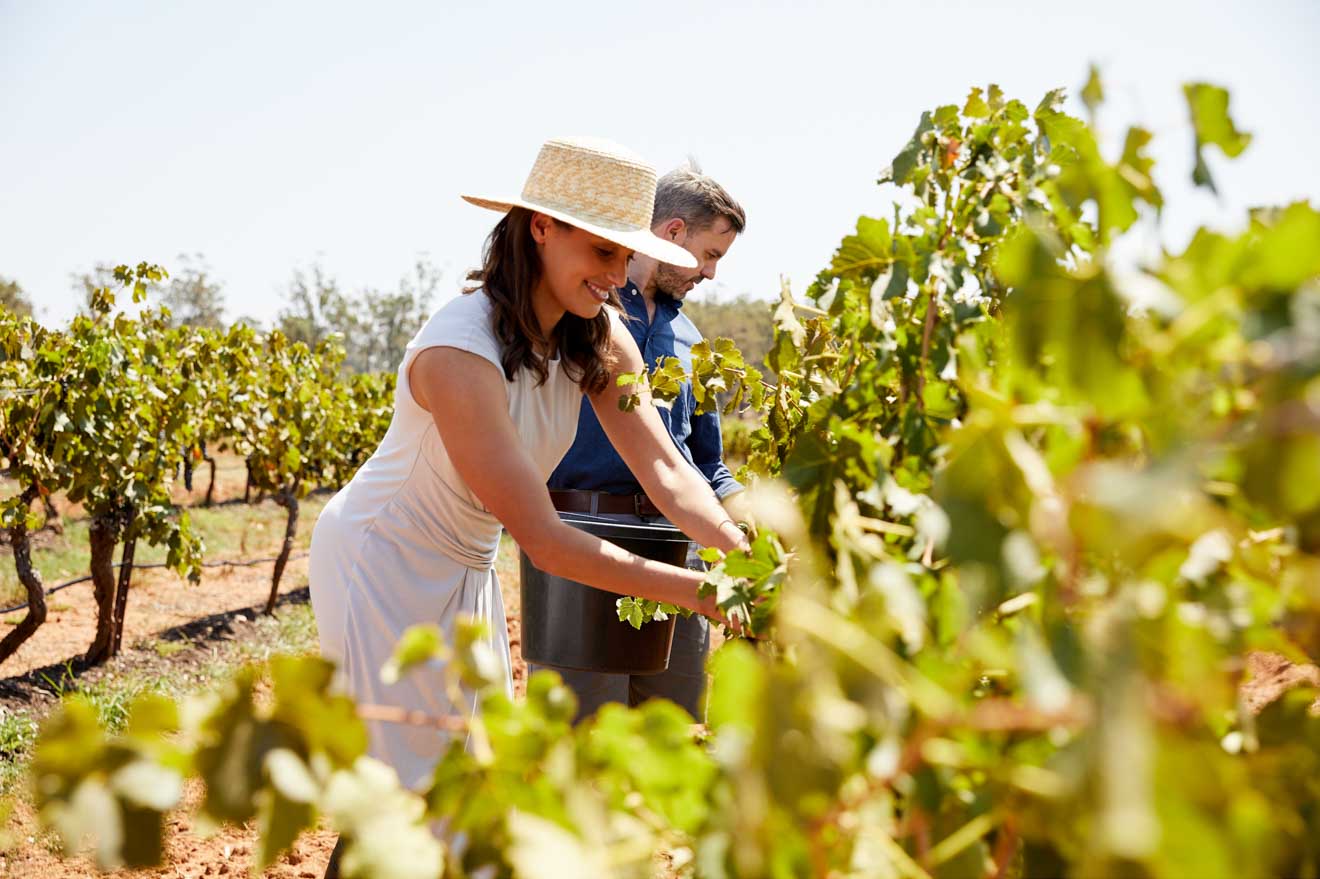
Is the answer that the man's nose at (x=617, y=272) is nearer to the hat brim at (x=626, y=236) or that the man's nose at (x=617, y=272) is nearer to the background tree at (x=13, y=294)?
the hat brim at (x=626, y=236)

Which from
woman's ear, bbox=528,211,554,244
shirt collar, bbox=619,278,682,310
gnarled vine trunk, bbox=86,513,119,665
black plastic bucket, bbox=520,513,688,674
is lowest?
gnarled vine trunk, bbox=86,513,119,665

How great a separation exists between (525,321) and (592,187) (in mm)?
331

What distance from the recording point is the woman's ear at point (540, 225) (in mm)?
2408

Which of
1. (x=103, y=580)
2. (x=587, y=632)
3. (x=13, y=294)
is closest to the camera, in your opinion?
(x=587, y=632)

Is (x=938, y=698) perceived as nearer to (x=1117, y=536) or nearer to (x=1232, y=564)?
(x=1117, y=536)

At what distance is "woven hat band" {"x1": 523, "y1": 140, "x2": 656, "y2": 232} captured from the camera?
237 centimetres

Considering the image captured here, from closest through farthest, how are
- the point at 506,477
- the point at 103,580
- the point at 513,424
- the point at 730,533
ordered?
the point at 506,477
the point at 513,424
the point at 730,533
the point at 103,580

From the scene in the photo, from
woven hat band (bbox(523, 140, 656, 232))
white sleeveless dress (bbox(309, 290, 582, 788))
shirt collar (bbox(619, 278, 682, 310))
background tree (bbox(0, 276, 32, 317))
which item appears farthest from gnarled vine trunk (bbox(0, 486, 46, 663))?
background tree (bbox(0, 276, 32, 317))

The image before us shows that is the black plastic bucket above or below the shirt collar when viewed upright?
below

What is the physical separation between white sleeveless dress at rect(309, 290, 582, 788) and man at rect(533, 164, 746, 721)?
3.44ft

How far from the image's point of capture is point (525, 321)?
236cm

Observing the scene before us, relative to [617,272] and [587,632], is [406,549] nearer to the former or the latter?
[587,632]

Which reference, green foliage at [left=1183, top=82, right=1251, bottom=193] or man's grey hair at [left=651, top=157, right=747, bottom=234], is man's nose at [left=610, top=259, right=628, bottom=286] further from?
green foliage at [left=1183, top=82, right=1251, bottom=193]

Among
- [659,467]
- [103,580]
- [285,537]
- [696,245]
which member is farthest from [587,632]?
[285,537]
